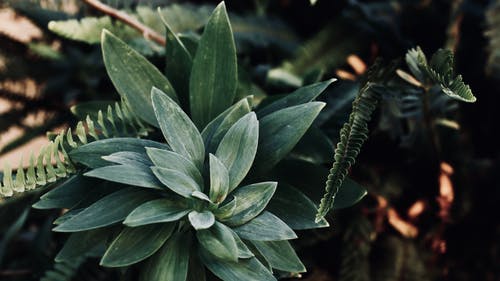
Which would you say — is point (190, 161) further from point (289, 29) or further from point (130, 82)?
point (289, 29)

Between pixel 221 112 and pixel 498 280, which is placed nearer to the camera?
pixel 221 112

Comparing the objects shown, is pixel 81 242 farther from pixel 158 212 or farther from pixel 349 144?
pixel 349 144

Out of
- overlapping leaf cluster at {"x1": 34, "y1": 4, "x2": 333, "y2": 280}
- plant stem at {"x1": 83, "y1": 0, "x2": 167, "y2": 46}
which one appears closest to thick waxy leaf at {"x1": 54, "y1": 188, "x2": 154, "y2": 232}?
overlapping leaf cluster at {"x1": 34, "y1": 4, "x2": 333, "y2": 280}

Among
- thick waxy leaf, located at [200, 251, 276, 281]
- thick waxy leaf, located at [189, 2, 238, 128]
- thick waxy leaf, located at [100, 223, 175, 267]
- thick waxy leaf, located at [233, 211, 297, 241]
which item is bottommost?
thick waxy leaf, located at [200, 251, 276, 281]

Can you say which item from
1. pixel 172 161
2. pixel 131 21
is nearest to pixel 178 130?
pixel 172 161

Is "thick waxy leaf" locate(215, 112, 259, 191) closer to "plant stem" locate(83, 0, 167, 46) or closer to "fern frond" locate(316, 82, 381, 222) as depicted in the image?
"fern frond" locate(316, 82, 381, 222)

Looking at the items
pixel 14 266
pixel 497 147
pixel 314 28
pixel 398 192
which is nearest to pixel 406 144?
pixel 398 192
